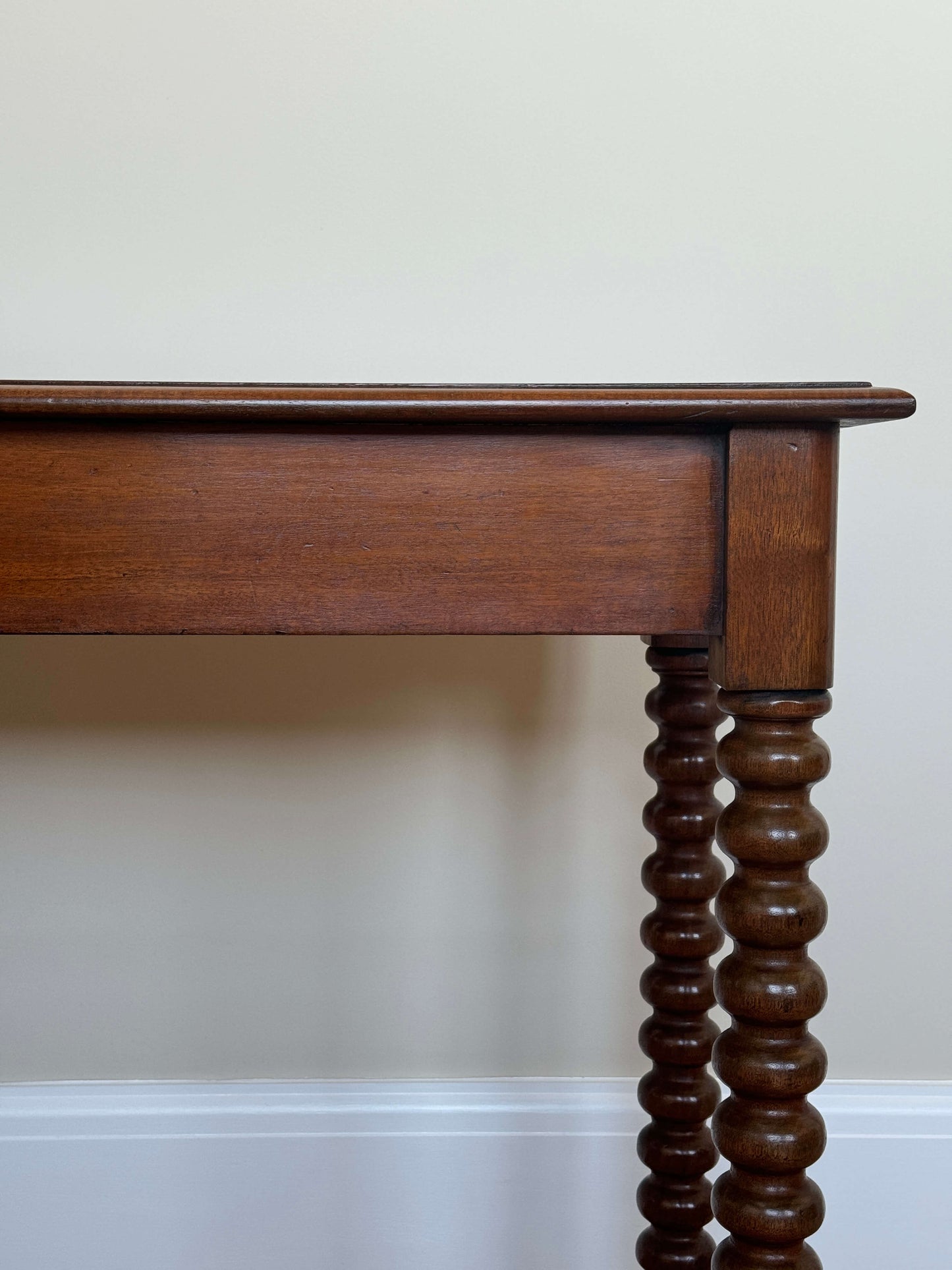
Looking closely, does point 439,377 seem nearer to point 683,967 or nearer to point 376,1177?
point 683,967

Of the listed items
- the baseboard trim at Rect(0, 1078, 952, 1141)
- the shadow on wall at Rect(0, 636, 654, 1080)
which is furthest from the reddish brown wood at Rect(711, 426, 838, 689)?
the baseboard trim at Rect(0, 1078, 952, 1141)

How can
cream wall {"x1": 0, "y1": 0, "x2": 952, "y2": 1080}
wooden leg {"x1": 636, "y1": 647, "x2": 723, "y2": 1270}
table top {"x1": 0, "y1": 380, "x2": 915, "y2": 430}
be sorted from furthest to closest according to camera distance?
cream wall {"x1": 0, "y1": 0, "x2": 952, "y2": 1080} < wooden leg {"x1": 636, "y1": 647, "x2": 723, "y2": 1270} < table top {"x1": 0, "y1": 380, "x2": 915, "y2": 430}

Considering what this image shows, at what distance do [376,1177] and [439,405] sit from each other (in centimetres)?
94

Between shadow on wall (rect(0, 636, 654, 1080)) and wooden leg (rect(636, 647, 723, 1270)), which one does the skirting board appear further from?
wooden leg (rect(636, 647, 723, 1270))

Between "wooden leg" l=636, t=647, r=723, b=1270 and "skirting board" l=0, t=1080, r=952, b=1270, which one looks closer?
"wooden leg" l=636, t=647, r=723, b=1270

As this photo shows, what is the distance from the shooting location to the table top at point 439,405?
2.03 feet

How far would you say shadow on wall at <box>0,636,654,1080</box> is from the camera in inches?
48.5

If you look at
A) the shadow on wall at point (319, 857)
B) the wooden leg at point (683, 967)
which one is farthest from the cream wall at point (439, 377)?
the wooden leg at point (683, 967)

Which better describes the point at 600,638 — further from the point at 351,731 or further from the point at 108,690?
the point at 108,690

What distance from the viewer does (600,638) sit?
1257mm

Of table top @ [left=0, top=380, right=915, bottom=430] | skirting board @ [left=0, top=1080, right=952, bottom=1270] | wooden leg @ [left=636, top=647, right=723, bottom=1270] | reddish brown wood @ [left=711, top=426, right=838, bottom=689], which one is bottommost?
skirting board @ [left=0, top=1080, right=952, bottom=1270]

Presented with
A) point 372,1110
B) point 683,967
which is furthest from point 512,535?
point 372,1110

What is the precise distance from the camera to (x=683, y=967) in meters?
1.01

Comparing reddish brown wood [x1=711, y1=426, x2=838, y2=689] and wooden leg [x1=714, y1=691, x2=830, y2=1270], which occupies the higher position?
reddish brown wood [x1=711, y1=426, x2=838, y2=689]
